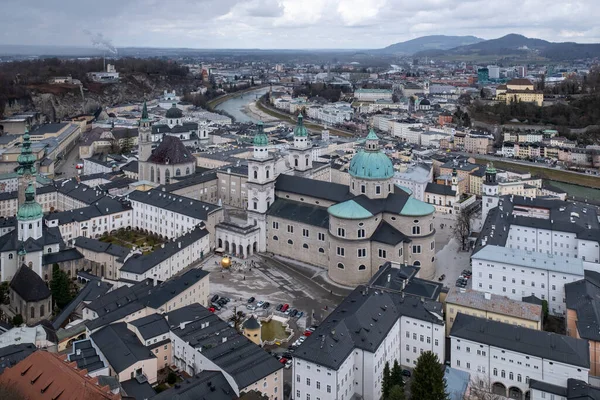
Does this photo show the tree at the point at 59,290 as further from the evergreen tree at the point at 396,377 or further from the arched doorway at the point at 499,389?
the arched doorway at the point at 499,389

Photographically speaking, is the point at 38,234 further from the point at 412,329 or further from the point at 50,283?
the point at 412,329

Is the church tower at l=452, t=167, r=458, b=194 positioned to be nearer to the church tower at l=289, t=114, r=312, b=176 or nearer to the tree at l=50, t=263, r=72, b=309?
the church tower at l=289, t=114, r=312, b=176

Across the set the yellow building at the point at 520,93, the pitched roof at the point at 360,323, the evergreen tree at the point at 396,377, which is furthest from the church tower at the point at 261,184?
the yellow building at the point at 520,93

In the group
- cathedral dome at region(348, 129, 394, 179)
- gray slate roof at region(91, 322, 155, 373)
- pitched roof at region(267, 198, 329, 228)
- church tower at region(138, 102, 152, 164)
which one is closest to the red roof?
gray slate roof at region(91, 322, 155, 373)

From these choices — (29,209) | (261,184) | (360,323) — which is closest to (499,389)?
(360,323)

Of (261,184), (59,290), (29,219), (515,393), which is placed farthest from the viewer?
(261,184)

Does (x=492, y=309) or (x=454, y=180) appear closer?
(x=492, y=309)

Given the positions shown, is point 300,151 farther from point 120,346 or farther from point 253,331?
point 120,346
